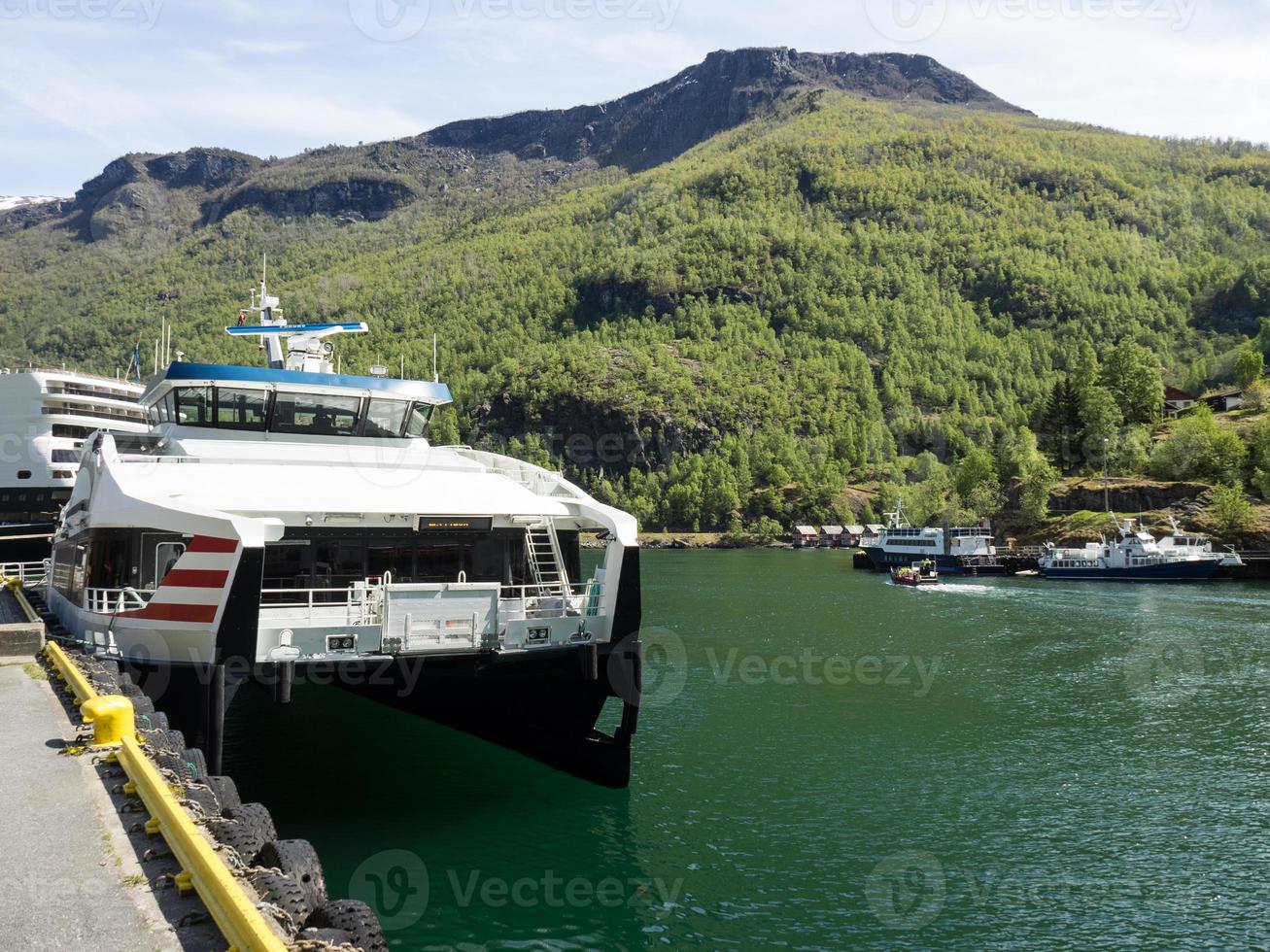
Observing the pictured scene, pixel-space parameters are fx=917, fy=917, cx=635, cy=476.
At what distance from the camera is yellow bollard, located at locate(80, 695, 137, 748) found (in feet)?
34.9

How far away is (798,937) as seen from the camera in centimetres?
1282

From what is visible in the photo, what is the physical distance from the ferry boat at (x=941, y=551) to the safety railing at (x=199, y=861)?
302ft

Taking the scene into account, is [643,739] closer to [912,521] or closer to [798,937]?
[798,937]

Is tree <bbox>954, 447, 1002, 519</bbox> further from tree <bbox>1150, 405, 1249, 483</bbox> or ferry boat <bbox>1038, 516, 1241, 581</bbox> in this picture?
ferry boat <bbox>1038, 516, 1241, 581</bbox>

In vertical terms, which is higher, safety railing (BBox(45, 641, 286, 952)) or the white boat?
safety railing (BBox(45, 641, 286, 952))

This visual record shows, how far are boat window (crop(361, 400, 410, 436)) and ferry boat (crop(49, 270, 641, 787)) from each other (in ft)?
0.11

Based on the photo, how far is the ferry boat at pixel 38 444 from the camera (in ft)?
188

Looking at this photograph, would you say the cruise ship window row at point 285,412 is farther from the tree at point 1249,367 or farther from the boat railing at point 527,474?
the tree at point 1249,367

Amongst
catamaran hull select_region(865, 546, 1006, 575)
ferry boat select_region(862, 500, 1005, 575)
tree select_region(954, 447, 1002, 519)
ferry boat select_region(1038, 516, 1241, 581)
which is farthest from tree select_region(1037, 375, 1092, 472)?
catamaran hull select_region(865, 546, 1006, 575)

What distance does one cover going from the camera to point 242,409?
65.9ft

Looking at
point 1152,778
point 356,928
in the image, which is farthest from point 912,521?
point 356,928

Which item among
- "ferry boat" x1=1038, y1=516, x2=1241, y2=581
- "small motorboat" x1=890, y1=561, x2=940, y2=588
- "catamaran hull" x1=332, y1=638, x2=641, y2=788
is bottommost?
"small motorboat" x1=890, y1=561, x2=940, y2=588

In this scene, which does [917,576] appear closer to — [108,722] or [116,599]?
[116,599]

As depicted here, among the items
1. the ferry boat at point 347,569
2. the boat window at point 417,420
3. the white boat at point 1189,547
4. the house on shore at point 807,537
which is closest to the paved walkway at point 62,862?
the ferry boat at point 347,569
